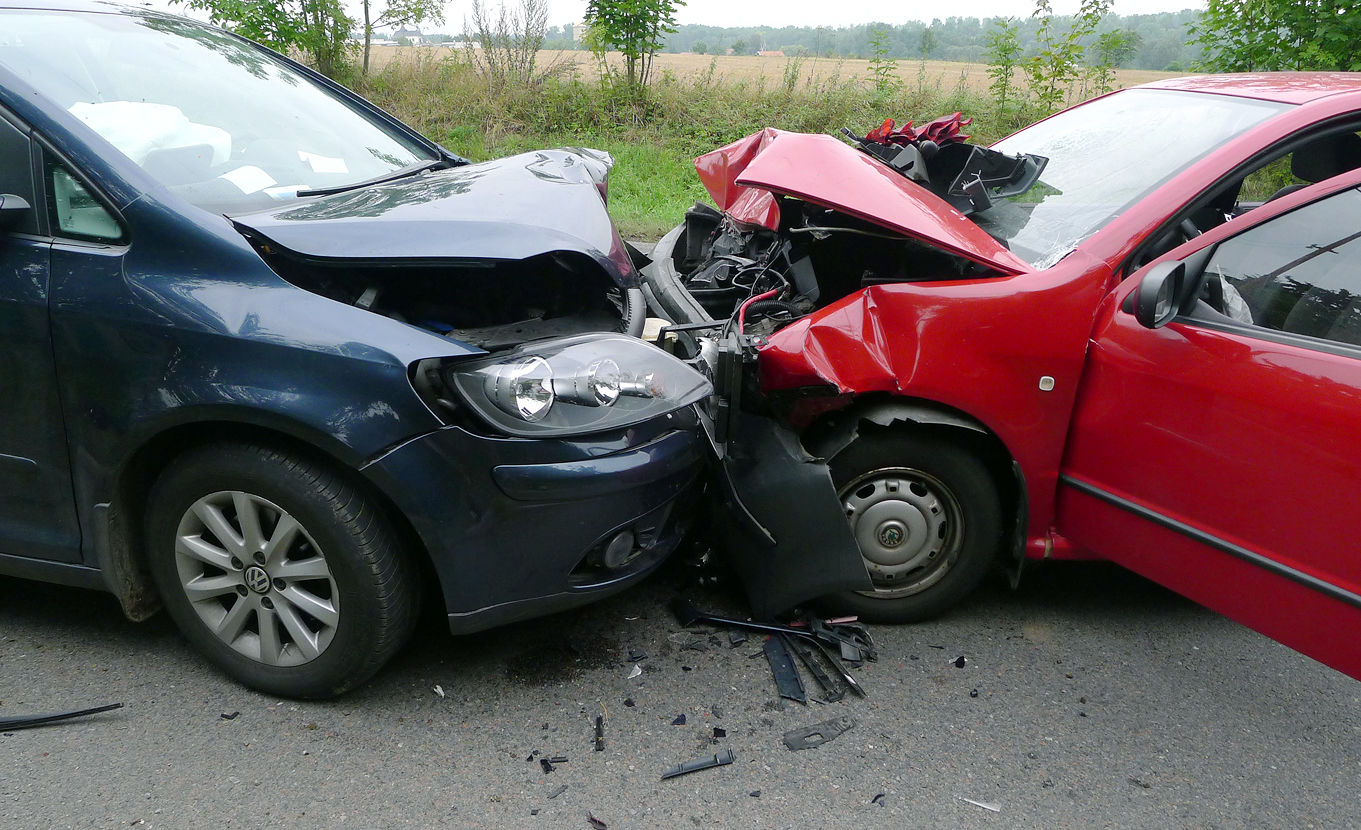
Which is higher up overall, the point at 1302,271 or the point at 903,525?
the point at 1302,271

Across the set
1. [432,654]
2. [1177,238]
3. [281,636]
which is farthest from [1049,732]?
[281,636]

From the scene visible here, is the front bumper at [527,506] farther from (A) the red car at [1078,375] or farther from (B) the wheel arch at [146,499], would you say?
(A) the red car at [1078,375]

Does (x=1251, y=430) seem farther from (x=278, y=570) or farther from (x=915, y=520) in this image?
(x=278, y=570)

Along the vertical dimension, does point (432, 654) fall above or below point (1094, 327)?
below

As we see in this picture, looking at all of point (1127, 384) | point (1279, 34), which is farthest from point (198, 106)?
point (1279, 34)

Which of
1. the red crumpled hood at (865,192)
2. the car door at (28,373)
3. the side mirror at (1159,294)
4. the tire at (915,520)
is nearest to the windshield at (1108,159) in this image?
the red crumpled hood at (865,192)

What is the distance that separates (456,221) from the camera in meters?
2.43

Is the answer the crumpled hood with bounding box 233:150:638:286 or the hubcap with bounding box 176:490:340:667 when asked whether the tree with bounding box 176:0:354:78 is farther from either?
the hubcap with bounding box 176:490:340:667

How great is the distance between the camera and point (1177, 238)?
2.80m

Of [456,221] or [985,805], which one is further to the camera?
[456,221]

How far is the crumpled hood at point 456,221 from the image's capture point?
7.47 feet

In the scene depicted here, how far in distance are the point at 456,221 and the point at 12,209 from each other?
106 centimetres

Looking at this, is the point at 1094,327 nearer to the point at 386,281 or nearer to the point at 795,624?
the point at 795,624

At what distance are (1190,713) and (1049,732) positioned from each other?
1.49ft
